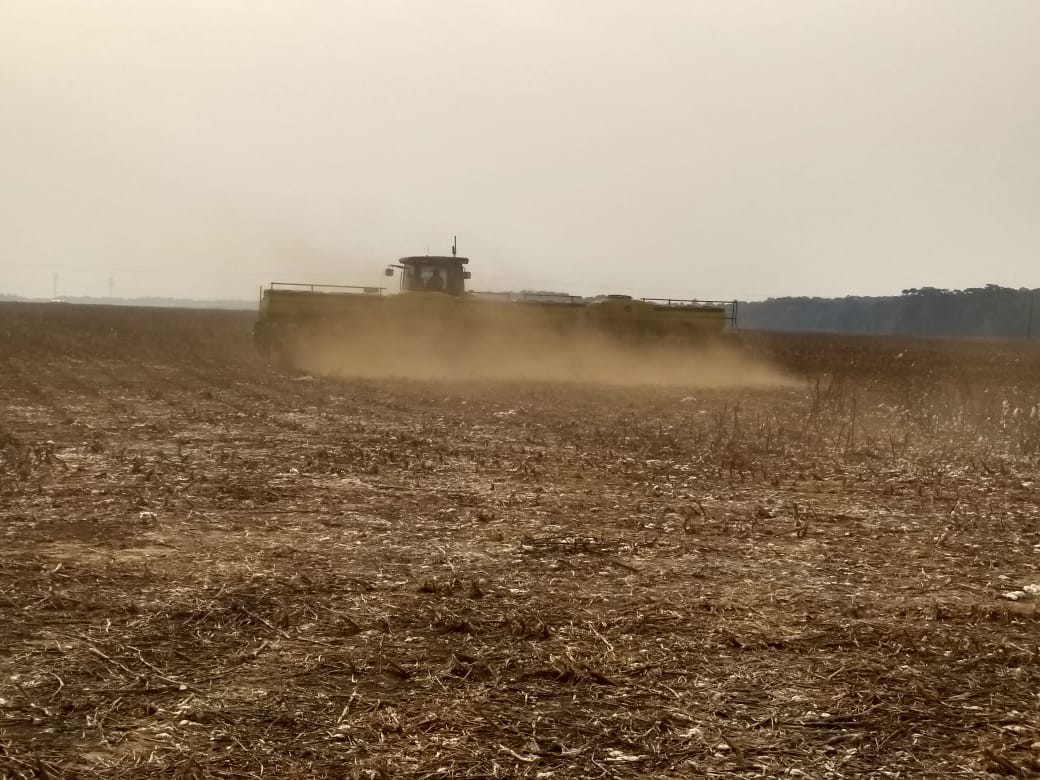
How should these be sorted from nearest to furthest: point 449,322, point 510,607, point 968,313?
point 510,607, point 449,322, point 968,313

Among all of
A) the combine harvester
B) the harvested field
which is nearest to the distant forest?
the combine harvester

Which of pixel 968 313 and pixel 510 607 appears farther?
pixel 968 313

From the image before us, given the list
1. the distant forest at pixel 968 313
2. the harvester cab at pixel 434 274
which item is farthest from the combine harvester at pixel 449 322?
the distant forest at pixel 968 313

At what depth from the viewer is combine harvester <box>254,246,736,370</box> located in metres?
22.7

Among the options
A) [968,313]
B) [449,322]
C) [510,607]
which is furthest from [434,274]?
[968,313]

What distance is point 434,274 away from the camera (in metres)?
25.0

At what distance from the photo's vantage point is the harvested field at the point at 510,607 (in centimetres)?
354

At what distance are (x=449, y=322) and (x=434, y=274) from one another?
2.49 m

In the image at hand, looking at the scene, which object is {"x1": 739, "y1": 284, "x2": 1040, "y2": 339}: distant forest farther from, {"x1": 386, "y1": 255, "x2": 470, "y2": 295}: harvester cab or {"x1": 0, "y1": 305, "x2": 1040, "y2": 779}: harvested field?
{"x1": 0, "y1": 305, "x2": 1040, "y2": 779}: harvested field

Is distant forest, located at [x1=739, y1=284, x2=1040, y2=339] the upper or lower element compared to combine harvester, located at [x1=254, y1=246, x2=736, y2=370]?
upper

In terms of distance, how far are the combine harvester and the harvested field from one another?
Result: 11.4 metres

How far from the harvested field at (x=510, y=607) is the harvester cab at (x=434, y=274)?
1393cm

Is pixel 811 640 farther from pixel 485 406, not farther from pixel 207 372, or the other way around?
pixel 207 372

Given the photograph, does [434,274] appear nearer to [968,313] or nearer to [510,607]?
[510,607]
